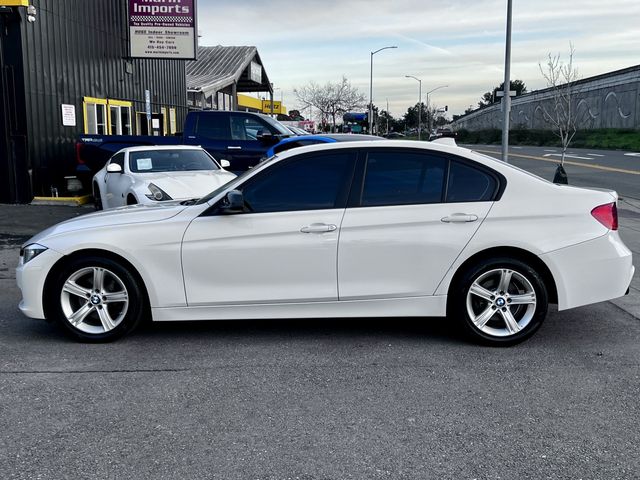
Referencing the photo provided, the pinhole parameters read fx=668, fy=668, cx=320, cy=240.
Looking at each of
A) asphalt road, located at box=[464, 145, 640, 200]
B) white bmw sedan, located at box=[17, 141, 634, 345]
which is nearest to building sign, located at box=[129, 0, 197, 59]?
asphalt road, located at box=[464, 145, 640, 200]

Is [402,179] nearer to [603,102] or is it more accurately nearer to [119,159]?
[119,159]

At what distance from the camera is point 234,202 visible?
5.16 m

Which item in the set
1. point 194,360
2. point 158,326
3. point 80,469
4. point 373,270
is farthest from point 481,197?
point 80,469

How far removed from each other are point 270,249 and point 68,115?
13.3 meters

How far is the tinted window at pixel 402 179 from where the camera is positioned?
17.3 ft

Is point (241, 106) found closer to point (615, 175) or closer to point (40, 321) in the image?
point (615, 175)

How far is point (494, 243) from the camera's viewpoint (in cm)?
516

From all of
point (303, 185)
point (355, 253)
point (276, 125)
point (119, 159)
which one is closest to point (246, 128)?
point (276, 125)

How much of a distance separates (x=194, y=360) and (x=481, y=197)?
2.56 m

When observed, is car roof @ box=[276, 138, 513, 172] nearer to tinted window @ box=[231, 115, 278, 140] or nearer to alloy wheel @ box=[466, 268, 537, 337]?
alloy wheel @ box=[466, 268, 537, 337]

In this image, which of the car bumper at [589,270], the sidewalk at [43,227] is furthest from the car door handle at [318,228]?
the sidewalk at [43,227]

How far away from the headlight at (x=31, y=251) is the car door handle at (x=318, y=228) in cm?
209

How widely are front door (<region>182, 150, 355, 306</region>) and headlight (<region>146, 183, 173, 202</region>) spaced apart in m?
4.48

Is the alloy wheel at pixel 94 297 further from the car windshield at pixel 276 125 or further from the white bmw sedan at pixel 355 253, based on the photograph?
the car windshield at pixel 276 125
